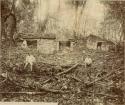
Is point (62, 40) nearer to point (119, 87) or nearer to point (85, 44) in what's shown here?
point (85, 44)

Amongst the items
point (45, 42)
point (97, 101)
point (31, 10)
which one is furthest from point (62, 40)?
point (97, 101)

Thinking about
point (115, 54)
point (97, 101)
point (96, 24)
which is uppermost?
point (96, 24)

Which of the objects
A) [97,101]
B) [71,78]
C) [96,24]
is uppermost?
[96,24]

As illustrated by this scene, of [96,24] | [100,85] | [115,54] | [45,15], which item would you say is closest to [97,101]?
[100,85]

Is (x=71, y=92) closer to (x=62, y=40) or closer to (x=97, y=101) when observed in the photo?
(x=97, y=101)

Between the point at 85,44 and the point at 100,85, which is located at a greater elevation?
the point at 85,44

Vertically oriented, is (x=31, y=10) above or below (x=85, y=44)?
above
